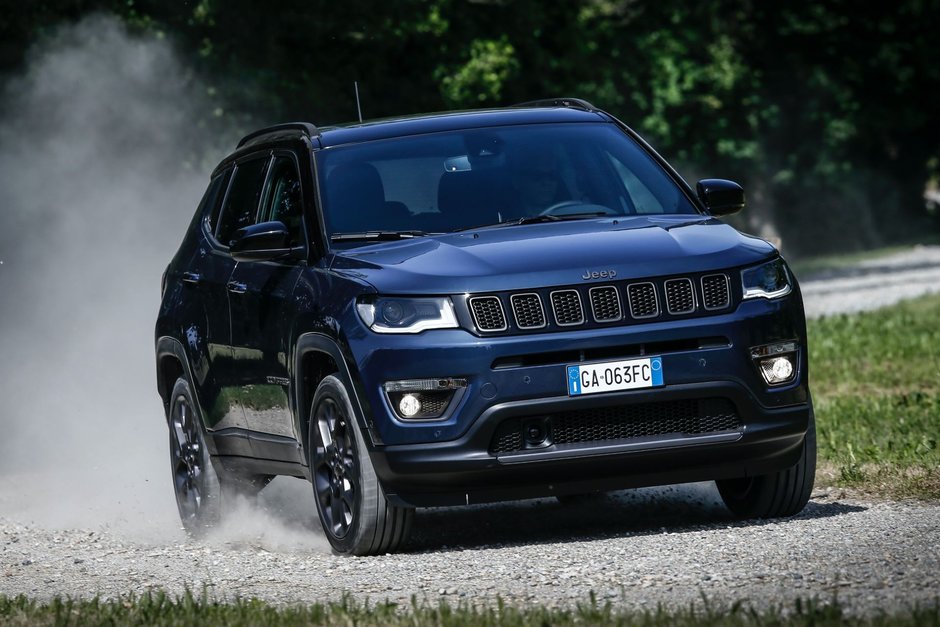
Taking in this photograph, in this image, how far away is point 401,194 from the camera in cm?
879

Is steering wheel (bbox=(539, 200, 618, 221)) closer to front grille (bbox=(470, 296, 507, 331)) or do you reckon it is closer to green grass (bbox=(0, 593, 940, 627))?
front grille (bbox=(470, 296, 507, 331))

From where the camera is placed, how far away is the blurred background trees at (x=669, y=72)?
1154 inches

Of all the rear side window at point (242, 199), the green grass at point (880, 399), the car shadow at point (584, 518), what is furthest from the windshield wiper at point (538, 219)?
the green grass at point (880, 399)

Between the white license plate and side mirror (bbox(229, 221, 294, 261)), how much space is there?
66.2 inches

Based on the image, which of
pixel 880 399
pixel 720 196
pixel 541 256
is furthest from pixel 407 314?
pixel 880 399

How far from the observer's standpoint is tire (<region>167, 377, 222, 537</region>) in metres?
10.1

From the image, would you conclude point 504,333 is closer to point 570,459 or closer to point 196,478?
point 570,459

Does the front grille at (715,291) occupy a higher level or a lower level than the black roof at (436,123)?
Answer: lower

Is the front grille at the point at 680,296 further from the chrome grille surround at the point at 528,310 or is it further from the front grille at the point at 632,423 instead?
the chrome grille surround at the point at 528,310

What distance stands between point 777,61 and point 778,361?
4570cm

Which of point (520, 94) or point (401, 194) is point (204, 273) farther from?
point (520, 94)

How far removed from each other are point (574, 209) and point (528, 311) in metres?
1.33

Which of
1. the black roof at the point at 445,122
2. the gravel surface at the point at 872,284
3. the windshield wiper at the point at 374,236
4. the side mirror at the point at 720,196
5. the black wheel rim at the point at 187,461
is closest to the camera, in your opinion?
the windshield wiper at the point at 374,236

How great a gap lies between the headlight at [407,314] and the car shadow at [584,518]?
41.5 inches
